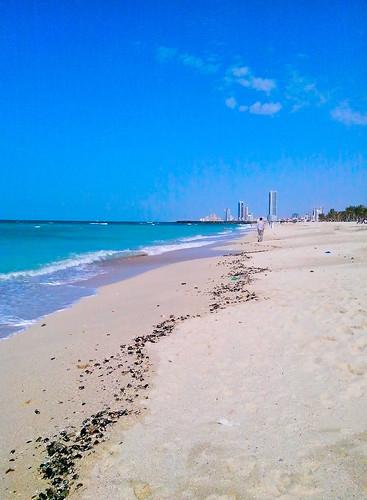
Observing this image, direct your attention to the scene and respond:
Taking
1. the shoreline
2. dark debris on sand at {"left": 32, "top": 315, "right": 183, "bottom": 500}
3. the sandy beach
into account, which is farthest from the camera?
the shoreline

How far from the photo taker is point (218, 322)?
7973mm

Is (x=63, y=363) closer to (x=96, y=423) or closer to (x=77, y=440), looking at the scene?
(x=96, y=423)

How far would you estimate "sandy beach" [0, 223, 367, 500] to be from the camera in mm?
3312

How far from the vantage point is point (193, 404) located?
182 inches

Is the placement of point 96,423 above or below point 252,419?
below

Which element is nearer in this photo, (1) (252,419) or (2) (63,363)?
(1) (252,419)

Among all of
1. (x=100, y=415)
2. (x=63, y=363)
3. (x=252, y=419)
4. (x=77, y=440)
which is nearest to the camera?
(x=77, y=440)

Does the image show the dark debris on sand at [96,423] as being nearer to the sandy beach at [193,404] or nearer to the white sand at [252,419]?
the sandy beach at [193,404]

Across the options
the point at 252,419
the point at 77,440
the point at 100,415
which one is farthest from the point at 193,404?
the point at 77,440

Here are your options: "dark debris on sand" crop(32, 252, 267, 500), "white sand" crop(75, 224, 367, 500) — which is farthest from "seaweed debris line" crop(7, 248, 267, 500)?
"white sand" crop(75, 224, 367, 500)

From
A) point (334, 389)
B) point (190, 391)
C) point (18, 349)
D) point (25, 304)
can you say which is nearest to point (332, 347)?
point (334, 389)

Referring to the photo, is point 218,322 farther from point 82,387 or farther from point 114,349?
point 82,387

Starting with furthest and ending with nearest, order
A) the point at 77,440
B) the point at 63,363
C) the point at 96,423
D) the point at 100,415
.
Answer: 1. the point at 63,363
2. the point at 100,415
3. the point at 96,423
4. the point at 77,440

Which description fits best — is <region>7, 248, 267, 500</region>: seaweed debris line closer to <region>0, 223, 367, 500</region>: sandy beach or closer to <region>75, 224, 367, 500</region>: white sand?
<region>0, 223, 367, 500</region>: sandy beach
